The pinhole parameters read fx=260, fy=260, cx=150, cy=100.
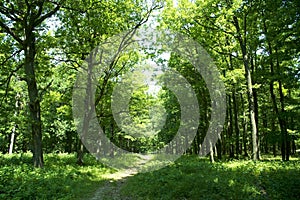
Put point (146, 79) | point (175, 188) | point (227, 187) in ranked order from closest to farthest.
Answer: point (227, 187), point (175, 188), point (146, 79)

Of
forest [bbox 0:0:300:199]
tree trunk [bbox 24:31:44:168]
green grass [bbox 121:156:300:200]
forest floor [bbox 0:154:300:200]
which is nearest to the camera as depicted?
green grass [bbox 121:156:300:200]

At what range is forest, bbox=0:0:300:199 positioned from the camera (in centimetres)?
1079

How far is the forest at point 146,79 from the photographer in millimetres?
10789

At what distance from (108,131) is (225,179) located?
35.8 meters

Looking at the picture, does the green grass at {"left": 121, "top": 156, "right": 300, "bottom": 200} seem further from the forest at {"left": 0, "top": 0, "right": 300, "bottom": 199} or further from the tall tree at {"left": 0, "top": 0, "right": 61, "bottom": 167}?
the tall tree at {"left": 0, "top": 0, "right": 61, "bottom": 167}

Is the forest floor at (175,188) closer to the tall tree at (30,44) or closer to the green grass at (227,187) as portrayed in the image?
the green grass at (227,187)

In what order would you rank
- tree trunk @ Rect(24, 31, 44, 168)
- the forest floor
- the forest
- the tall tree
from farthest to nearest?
1. tree trunk @ Rect(24, 31, 44, 168)
2. the tall tree
3. the forest
4. the forest floor

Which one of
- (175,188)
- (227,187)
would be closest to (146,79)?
(175,188)

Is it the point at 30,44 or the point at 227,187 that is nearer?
the point at 227,187

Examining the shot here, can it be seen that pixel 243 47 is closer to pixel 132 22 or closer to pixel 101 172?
pixel 132 22

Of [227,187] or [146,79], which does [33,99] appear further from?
[146,79]

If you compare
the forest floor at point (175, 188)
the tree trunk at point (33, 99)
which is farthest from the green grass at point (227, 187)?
the tree trunk at point (33, 99)

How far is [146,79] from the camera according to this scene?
29.6 m

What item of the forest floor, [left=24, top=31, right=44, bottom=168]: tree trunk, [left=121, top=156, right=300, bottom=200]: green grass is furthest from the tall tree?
[left=121, top=156, right=300, bottom=200]: green grass
